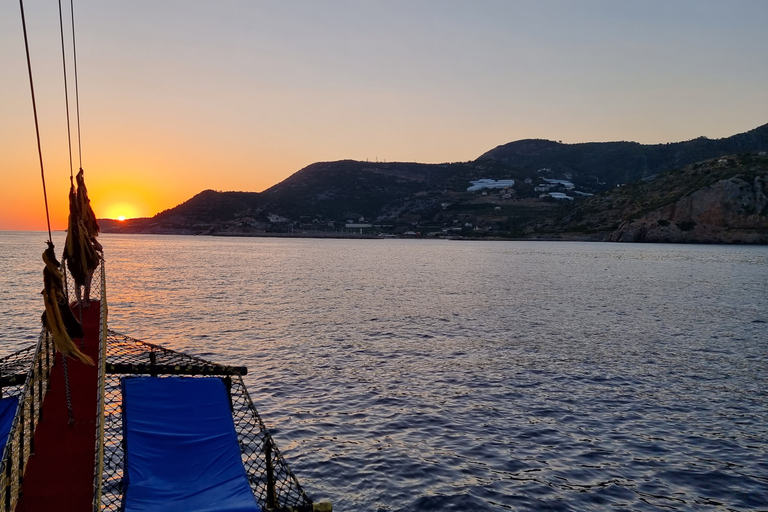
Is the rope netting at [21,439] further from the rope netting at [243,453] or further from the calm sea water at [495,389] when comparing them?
the calm sea water at [495,389]

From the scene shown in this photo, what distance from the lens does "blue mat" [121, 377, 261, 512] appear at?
35.2ft

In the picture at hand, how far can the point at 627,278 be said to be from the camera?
8200cm

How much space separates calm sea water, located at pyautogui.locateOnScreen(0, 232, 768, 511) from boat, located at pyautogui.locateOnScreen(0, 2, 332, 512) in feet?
9.67

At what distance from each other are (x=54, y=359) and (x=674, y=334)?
122 ft

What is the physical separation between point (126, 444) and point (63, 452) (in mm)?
1618

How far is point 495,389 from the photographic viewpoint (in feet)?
79.4

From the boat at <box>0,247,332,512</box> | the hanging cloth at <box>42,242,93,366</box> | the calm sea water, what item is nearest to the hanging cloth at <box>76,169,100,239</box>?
the boat at <box>0,247,332,512</box>

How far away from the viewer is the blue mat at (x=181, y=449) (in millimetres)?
10727

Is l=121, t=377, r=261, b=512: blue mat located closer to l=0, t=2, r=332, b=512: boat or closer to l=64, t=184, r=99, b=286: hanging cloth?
l=0, t=2, r=332, b=512: boat

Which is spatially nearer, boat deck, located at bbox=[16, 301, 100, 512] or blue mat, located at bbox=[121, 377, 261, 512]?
boat deck, located at bbox=[16, 301, 100, 512]

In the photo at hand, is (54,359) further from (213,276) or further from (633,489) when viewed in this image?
(213,276)

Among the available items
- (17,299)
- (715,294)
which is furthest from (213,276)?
(715,294)

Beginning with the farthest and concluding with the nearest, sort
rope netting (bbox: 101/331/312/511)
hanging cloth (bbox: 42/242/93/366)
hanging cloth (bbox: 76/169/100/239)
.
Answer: hanging cloth (bbox: 76/169/100/239) → rope netting (bbox: 101/331/312/511) → hanging cloth (bbox: 42/242/93/366)

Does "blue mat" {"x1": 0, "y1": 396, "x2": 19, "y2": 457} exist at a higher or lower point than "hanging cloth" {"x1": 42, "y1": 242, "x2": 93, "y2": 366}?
lower
